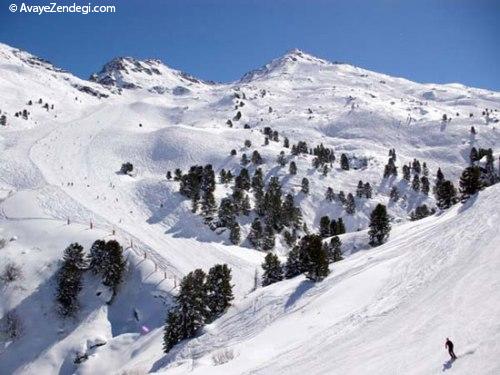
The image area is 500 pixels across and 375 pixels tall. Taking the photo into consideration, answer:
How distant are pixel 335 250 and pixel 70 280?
133 ft

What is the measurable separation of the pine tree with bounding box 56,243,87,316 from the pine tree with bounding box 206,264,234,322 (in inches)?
834

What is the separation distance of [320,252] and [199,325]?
16454mm

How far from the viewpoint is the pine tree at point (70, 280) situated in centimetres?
6419

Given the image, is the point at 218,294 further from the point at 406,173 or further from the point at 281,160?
the point at 406,173

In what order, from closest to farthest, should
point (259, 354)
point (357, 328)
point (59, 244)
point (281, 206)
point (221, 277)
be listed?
point (357, 328)
point (259, 354)
point (221, 277)
point (59, 244)
point (281, 206)

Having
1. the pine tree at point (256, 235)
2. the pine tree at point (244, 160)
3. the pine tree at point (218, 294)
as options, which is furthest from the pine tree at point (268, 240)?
the pine tree at point (244, 160)

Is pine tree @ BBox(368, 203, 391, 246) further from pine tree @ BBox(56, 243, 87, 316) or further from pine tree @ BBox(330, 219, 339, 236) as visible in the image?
pine tree @ BBox(56, 243, 87, 316)

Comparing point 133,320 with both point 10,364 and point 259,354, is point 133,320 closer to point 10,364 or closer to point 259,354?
point 10,364

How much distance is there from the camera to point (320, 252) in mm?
54000

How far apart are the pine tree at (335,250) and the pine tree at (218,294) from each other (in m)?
21.7

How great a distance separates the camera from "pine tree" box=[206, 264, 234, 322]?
56000 millimetres

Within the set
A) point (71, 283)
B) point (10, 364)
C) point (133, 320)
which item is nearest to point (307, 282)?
point (133, 320)

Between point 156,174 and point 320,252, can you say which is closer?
point 320,252

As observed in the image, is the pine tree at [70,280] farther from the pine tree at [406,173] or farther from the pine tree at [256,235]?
the pine tree at [406,173]
